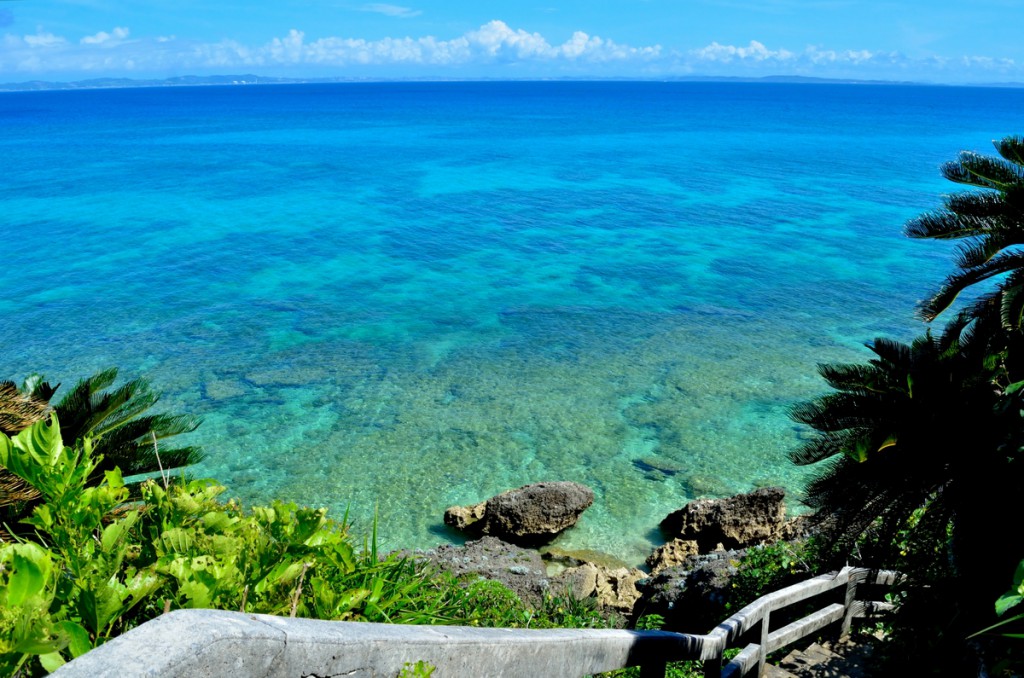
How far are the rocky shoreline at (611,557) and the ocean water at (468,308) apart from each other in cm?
77

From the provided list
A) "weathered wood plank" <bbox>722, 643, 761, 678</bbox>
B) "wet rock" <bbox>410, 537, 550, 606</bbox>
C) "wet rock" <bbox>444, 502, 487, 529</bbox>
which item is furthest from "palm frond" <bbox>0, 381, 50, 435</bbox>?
"wet rock" <bbox>444, 502, 487, 529</bbox>

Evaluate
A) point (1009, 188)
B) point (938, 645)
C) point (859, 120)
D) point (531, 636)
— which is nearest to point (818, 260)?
point (1009, 188)

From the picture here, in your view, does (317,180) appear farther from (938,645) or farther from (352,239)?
(938,645)

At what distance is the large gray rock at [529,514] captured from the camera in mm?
14969

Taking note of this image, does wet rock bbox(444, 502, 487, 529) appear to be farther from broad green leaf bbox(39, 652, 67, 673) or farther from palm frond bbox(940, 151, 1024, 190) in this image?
broad green leaf bbox(39, 652, 67, 673)

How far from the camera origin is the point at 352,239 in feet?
140

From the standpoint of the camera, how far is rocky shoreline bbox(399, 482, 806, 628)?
11.3 metres

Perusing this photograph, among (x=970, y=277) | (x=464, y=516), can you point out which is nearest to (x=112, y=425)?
(x=464, y=516)

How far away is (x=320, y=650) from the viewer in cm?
265

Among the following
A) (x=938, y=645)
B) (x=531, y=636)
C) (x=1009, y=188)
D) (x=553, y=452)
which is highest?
(x=1009, y=188)

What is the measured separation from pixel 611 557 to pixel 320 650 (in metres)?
13.2

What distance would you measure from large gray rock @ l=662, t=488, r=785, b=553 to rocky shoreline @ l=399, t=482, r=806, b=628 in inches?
0.7

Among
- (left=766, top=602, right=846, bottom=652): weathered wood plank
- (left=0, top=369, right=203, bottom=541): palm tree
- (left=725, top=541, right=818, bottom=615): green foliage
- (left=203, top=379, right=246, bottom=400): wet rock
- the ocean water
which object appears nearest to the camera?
(left=766, top=602, right=846, bottom=652): weathered wood plank

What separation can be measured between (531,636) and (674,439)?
54.5ft
